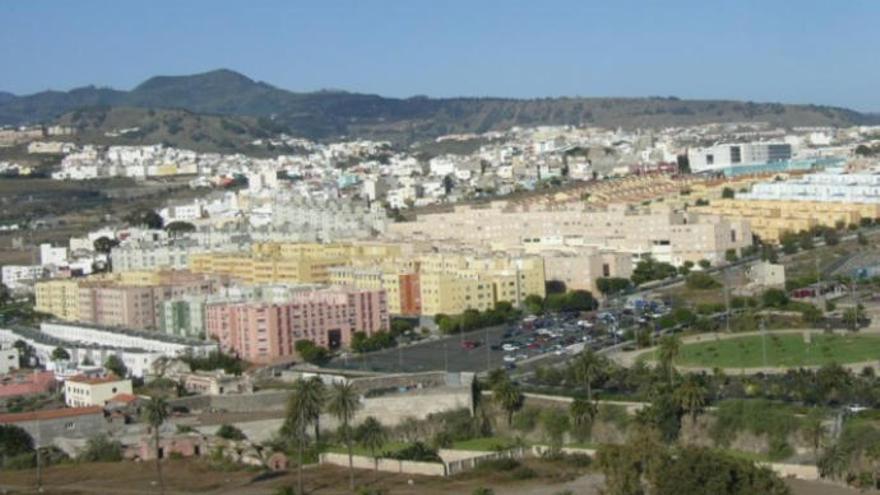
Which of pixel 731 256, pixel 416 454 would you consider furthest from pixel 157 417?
pixel 731 256

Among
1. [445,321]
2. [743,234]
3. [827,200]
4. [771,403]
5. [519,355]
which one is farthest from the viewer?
[827,200]

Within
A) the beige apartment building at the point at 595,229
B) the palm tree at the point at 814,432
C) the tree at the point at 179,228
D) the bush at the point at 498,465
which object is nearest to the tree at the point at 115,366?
the bush at the point at 498,465

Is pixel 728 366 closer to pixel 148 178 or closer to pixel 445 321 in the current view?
pixel 445 321

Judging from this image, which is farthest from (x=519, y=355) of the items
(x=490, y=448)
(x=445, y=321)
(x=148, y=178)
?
(x=148, y=178)

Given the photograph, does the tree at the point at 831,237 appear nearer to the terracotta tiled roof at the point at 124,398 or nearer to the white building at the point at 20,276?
the terracotta tiled roof at the point at 124,398

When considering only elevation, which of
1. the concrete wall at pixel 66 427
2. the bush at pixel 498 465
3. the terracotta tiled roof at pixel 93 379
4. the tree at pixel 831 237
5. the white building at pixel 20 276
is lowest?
the bush at pixel 498 465
